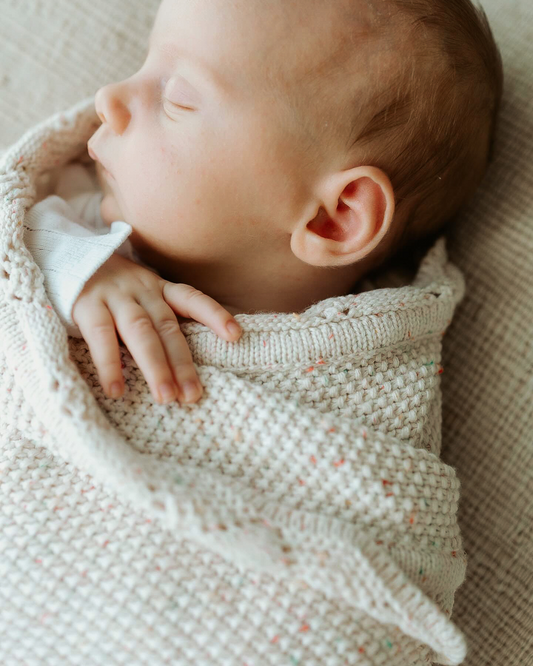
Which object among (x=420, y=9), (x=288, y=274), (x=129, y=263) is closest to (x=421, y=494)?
(x=288, y=274)

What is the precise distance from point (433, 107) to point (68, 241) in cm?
57

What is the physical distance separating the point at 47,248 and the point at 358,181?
1.54 feet

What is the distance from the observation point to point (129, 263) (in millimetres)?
929

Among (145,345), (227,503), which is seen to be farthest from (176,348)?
(227,503)

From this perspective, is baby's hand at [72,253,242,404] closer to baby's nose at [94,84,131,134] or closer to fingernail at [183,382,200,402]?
fingernail at [183,382,200,402]

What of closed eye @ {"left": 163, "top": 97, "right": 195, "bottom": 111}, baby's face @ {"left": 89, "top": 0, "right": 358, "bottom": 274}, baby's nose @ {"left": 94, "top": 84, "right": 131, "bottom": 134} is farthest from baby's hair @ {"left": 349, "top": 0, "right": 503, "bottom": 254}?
baby's nose @ {"left": 94, "top": 84, "right": 131, "bottom": 134}

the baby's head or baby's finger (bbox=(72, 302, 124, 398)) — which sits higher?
the baby's head

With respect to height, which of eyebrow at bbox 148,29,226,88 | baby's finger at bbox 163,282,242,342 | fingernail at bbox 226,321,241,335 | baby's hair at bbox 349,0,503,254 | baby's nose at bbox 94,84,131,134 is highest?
baby's hair at bbox 349,0,503,254

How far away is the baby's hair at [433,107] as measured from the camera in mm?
860

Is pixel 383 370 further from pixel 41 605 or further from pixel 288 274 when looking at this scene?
pixel 41 605

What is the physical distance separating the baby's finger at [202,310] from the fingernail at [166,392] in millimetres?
106

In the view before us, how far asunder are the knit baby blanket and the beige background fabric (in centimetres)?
20

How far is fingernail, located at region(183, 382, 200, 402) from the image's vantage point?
81 centimetres

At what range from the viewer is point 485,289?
3.61 feet
